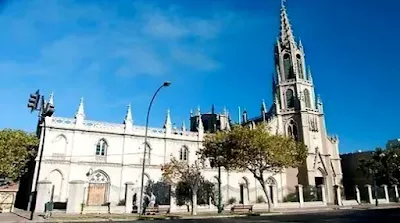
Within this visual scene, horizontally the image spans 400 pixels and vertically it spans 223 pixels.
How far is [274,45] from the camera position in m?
65.6

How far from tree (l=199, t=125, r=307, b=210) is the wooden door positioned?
1509 cm

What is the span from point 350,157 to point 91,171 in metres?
51.3

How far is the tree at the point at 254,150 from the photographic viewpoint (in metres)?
33.4

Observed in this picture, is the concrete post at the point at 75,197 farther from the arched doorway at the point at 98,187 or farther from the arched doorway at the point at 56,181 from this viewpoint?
the arched doorway at the point at 98,187

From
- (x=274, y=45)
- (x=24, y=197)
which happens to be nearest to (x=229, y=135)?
Answer: (x=24, y=197)

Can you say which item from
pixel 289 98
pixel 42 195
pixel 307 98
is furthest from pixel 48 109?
pixel 307 98

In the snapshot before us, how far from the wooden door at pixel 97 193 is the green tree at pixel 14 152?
26.3 feet

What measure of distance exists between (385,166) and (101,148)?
45.4 metres

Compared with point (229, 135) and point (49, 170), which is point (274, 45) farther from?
point (49, 170)

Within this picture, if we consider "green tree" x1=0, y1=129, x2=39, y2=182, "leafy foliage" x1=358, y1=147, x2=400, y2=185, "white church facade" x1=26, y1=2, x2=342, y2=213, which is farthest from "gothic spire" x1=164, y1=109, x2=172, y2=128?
"leafy foliage" x1=358, y1=147, x2=400, y2=185

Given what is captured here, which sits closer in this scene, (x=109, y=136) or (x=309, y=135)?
(x=109, y=136)

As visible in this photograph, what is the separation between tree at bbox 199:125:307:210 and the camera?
33375 millimetres

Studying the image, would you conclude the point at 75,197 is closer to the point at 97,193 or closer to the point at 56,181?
the point at 56,181

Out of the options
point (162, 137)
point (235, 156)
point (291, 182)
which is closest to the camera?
point (235, 156)
